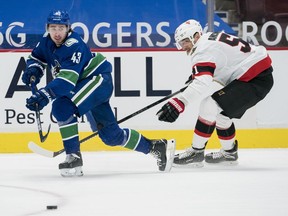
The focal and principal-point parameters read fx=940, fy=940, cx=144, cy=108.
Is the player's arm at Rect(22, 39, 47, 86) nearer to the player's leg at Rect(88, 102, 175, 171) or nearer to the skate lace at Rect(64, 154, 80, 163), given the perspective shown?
the player's leg at Rect(88, 102, 175, 171)

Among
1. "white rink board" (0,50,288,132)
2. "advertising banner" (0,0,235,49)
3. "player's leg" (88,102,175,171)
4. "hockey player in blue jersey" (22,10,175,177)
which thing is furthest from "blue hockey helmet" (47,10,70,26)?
"advertising banner" (0,0,235,49)

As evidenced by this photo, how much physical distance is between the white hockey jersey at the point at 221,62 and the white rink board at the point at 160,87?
117 centimetres

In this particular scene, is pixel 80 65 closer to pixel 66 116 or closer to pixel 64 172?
pixel 66 116

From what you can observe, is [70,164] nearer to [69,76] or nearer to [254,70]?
[69,76]

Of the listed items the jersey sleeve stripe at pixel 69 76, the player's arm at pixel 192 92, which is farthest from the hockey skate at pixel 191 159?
the jersey sleeve stripe at pixel 69 76

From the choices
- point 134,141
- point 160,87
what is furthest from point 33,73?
point 160,87

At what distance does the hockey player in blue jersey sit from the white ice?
147 mm

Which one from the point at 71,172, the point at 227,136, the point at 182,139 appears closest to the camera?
the point at 71,172

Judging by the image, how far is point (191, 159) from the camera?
17.0 feet

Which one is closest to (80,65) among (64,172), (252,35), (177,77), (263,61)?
(64,172)

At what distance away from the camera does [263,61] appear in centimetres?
525

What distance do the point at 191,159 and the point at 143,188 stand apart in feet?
3.24

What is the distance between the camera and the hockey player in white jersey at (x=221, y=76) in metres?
5.02

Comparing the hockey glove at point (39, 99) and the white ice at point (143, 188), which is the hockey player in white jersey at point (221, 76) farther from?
the hockey glove at point (39, 99)
